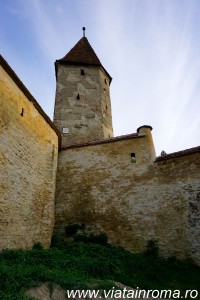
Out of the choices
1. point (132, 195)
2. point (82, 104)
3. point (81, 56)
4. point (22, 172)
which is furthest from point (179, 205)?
point (81, 56)

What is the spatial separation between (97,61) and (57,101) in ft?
16.9

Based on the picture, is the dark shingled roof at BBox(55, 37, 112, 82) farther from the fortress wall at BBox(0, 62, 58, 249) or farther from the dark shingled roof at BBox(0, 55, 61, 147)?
the fortress wall at BBox(0, 62, 58, 249)

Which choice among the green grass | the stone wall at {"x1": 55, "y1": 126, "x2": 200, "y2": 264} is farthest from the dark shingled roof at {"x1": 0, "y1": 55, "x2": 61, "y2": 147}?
the green grass

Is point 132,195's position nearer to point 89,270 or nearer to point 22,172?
point 89,270

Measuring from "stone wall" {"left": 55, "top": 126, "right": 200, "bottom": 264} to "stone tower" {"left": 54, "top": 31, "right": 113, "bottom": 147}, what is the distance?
15.3ft

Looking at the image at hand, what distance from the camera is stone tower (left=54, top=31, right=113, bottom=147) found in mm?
16875

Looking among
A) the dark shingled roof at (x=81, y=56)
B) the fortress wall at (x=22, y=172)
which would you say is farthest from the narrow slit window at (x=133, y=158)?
the dark shingled roof at (x=81, y=56)

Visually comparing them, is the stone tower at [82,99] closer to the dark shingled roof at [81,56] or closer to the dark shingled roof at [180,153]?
the dark shingled roof at [81,56]

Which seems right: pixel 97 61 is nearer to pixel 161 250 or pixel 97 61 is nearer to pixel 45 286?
pixel 161 250

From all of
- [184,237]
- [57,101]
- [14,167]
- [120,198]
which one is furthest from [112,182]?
[57,101]

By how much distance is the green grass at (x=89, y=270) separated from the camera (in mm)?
5426

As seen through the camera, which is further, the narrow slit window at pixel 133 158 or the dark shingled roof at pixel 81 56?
the dark shingled roof at pixel 81 56

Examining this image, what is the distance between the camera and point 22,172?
8664 mm

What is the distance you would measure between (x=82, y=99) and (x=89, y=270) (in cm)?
1320
